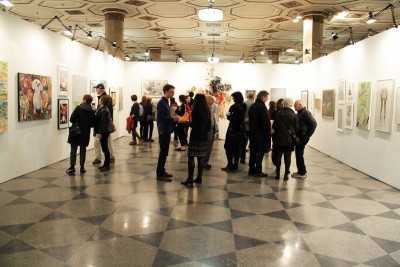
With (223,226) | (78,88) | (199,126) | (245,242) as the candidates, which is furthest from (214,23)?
(245,242)

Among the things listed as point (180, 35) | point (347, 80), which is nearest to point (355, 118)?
point (347, 80)

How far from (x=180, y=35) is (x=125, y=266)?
1693 cm

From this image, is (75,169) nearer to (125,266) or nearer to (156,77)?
(125,266)

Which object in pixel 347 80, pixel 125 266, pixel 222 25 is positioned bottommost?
pixel 125 266

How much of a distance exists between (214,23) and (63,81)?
28.2 ft

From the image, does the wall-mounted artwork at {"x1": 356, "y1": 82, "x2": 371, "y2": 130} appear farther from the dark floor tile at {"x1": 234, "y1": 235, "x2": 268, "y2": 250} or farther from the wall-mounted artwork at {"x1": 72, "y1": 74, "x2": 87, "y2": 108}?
the wall-mounted artwork at {"x1": 72, "y1": 74, "x2": 87, "y2": 108}

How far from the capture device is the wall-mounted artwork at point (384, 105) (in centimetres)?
777

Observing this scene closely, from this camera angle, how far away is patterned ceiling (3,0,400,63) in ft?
43.0

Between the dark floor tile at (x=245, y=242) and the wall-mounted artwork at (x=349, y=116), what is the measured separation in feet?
20.9

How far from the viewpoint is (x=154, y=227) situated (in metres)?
4.88

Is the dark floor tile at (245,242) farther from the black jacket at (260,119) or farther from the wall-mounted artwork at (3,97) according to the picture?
the wall-mounted artwork at (3,97)

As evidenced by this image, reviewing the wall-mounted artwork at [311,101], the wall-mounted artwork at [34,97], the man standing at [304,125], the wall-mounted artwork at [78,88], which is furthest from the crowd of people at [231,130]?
the wall-mounted artwork at [311,101]

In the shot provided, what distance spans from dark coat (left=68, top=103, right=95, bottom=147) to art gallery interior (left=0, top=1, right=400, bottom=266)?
2.48 ft

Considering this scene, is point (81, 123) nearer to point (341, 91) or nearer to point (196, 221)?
point (196, 221)
